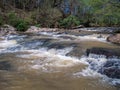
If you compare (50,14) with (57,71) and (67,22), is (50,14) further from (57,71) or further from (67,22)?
(57,71)

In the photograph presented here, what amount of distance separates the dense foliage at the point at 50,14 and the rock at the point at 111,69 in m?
9.99

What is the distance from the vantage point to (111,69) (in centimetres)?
889

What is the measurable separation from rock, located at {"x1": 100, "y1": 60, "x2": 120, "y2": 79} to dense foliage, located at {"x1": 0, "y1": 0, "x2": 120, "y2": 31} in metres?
9.99

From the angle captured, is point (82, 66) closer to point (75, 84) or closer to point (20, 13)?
point (75, 84)

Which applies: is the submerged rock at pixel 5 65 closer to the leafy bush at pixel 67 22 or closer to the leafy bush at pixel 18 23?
the leafy bush at pixel 18 23

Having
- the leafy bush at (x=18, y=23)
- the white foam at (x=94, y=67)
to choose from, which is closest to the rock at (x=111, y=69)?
the white foam at (x=94, y=67)

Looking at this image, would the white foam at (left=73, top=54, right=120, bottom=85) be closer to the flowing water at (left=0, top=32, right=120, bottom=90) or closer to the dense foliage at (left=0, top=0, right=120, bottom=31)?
the flowing water at (left=0, top=32, right=120, bottom=90)

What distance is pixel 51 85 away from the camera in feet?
23.5

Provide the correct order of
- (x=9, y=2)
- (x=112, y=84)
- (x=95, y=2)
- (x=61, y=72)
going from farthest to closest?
1. (x=9, y=2)
2. (x=95, y=2)
3. (x=61, y=72)
4. (x=112, y=84)

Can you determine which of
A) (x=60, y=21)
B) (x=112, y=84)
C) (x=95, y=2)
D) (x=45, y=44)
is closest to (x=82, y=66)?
(x=112, y=84)

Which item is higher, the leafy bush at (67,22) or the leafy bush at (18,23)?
the leafy bush at (18,23)

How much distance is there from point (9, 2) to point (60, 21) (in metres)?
9.36

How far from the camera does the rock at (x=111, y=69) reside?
844cm

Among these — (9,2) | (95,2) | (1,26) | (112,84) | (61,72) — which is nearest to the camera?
(112,84)
